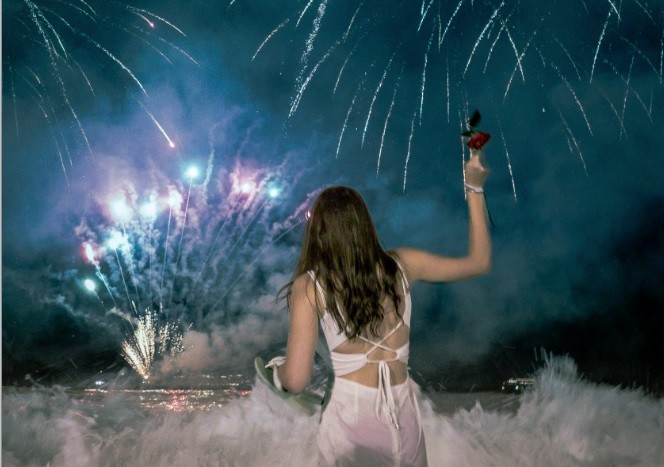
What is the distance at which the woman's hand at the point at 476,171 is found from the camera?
7.22 ft

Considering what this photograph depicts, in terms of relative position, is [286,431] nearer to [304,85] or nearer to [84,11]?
[84,11]

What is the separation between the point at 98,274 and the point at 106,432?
4947mm

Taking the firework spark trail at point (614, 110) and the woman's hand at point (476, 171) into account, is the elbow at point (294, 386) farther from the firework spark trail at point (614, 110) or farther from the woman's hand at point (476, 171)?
the firework spark trail at point (614, 110)

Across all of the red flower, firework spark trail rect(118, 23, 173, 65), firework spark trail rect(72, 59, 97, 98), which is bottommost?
the red flower

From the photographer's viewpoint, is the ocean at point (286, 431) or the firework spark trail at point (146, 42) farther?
the firework spark trail at point (146, 42)

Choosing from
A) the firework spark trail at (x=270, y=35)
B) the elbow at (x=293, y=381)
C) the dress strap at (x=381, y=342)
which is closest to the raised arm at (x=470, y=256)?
the dress strap at (x=381, y=342)

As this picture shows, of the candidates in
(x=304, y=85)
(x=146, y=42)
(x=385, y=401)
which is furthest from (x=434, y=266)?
(x=304, y=85)

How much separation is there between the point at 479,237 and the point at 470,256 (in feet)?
0.22

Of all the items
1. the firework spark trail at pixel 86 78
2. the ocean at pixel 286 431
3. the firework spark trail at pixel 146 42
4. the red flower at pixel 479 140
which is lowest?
the ocean at pixel 286 431

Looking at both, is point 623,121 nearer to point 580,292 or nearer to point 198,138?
point 580,292

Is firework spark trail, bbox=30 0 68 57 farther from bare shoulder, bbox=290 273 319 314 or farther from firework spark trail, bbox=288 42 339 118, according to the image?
bare shoulder, bbox=290 273 319 314

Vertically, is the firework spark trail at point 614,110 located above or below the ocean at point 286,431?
above

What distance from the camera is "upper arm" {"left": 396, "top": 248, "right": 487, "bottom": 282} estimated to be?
2.08 meters

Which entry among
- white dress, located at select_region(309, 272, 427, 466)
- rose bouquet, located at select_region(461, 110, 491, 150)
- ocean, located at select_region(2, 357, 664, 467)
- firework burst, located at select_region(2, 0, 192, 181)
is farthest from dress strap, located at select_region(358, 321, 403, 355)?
firework burst, located at select_region(2, 0, 192, 181)
